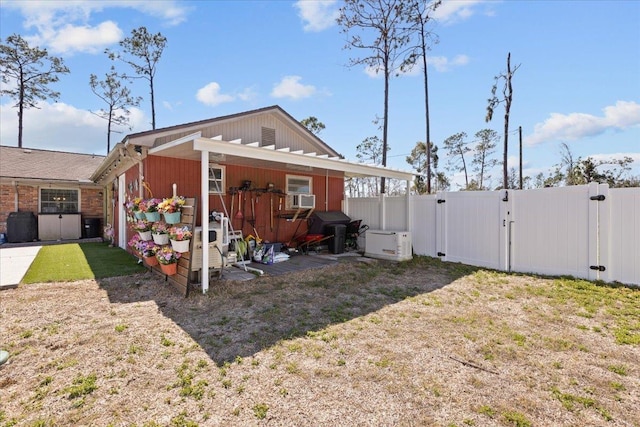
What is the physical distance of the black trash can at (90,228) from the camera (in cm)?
1192

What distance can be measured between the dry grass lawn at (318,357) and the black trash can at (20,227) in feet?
26.1

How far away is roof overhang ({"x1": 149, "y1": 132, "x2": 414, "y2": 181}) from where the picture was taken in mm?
4813

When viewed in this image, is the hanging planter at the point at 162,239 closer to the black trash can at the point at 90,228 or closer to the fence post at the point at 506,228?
the fence post at the point at 506,228

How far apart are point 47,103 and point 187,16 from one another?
1636cm

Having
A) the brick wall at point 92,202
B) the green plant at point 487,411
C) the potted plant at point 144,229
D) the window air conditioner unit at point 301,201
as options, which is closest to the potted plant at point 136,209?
the potted plant at point 144,229

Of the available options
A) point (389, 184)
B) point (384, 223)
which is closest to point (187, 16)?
point (384, 223)

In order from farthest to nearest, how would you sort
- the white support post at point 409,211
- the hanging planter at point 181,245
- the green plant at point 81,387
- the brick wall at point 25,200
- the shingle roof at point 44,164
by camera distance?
the shingle roof at point 44,164
the brick wall at point 25,200
the white support post at point 409,211
the hanging planter at point 181,245
the green plant at point 81,387

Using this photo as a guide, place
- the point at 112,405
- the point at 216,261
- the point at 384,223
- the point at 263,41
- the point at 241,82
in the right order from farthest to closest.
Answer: the point at 241,82
the point at 263,41
the point at 384,223
the point at 216,261
the point at 112,405

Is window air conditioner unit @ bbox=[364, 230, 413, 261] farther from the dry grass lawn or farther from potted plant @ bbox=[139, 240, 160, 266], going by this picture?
potted plant @ bbox=[139, 240, 160, 266]

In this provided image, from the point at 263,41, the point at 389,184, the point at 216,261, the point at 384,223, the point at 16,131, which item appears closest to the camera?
the point at 216,261

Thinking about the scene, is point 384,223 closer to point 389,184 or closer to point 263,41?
point 263,41

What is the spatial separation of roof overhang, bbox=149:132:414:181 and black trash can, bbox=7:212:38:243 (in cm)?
818

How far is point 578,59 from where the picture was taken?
942 centimetres

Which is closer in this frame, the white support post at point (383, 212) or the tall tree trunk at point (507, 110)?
the white support post at point (383, 212)
